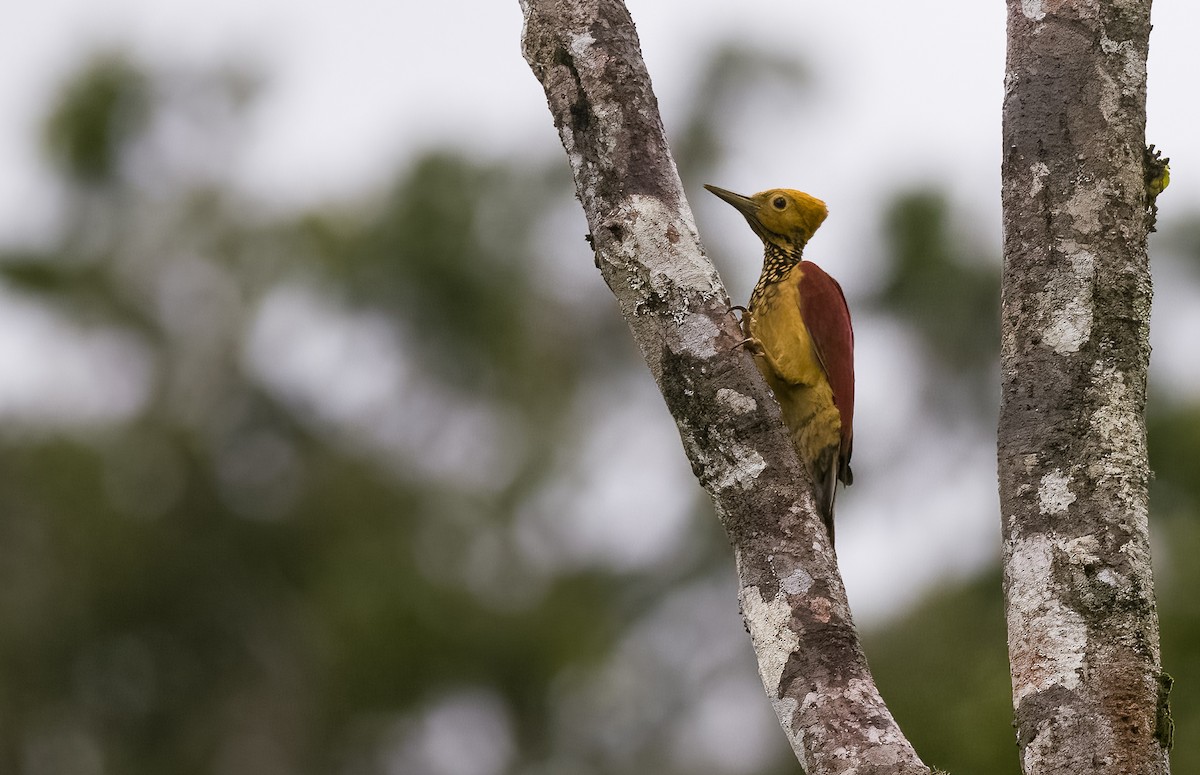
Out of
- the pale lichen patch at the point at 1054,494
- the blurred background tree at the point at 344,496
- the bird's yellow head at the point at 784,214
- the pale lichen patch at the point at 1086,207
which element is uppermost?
the blurred background tree at the point at 344,496

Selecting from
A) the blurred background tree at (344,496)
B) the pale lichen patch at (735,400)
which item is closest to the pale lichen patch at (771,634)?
the pale lichen patch at (735,400)

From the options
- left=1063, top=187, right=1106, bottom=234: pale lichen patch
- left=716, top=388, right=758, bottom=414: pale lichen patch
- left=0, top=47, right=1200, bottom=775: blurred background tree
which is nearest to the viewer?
left=1063, top=187, right=1106, bottom=234: pale lichen patch

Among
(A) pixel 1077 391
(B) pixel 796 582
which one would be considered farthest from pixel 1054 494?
(B) pixel 796 582

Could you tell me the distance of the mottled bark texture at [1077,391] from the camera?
2369mm

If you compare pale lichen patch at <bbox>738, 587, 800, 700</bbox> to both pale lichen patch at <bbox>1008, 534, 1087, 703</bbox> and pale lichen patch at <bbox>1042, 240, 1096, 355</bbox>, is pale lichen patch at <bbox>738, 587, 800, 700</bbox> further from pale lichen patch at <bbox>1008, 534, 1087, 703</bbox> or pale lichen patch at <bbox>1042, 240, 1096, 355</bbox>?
pale lichen patch at <bbox>1042, 240, 1096, 355</bbox>

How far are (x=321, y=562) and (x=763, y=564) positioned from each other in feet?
54.4

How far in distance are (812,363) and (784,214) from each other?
0.90 meters

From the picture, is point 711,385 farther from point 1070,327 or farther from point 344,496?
point 344,496

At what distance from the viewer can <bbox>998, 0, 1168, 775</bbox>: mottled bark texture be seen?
237cm

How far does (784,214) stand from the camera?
5.36 metres

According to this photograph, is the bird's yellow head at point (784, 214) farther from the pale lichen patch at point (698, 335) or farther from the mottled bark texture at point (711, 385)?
the pale lichen patch at point (698, 335)

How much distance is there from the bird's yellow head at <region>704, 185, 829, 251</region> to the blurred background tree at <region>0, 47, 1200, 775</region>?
9.56 m

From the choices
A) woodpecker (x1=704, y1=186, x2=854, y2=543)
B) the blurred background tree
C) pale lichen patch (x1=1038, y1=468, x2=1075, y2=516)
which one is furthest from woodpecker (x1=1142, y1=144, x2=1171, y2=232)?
the blurred background tree

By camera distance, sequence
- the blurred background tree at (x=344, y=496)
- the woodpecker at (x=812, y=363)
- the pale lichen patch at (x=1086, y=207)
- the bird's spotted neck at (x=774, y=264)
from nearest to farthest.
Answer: the pale lichen patch at (x=1086, y=207)
the woodpecker at (x=812, y=363)
the bird's spotted neck at (x=774, y=264)
the blurred background tree at (x=344, y=496)
